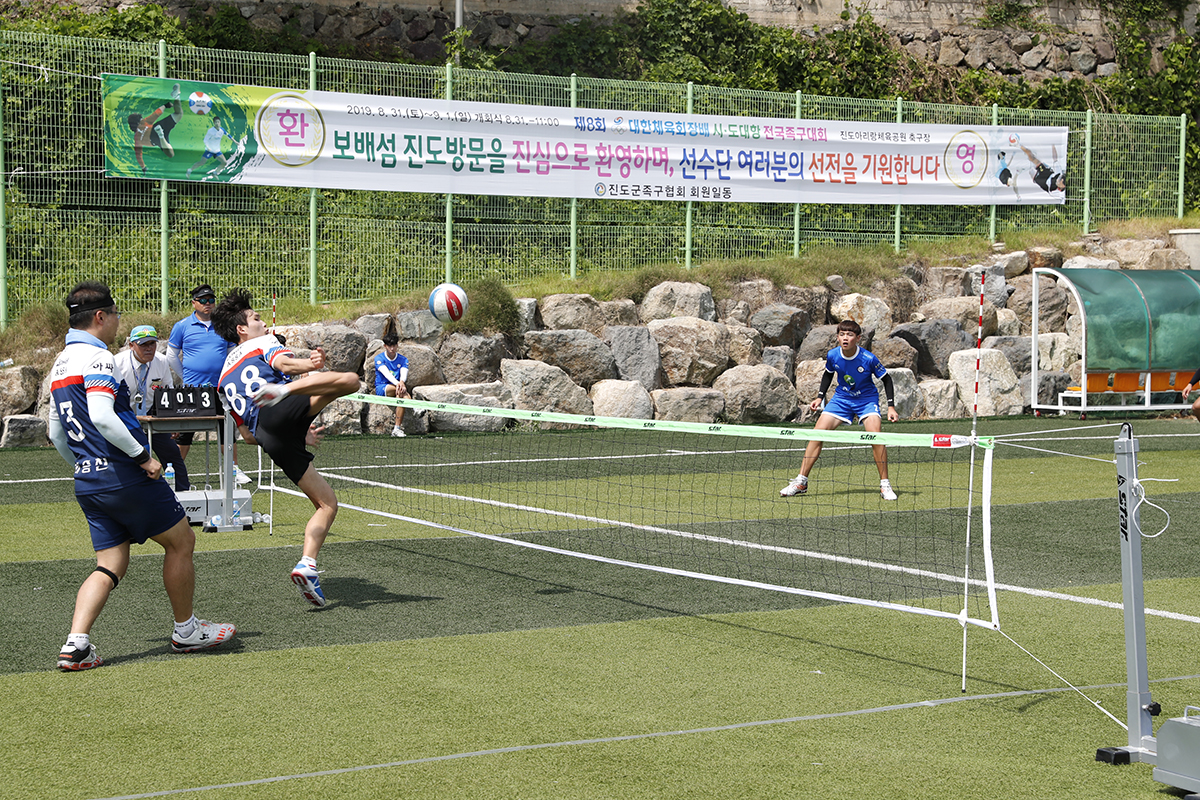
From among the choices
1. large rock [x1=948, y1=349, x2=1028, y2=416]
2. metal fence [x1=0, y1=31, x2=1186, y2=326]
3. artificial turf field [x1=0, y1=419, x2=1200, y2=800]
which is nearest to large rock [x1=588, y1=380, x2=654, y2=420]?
metal fence [x1=0, y1=31, x2=1186, y2=326]

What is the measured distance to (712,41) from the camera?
27.5 meters

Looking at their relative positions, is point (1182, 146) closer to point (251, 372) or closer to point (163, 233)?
point (163, 233)

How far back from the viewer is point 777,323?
22.5m

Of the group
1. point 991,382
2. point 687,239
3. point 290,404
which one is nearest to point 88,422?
point 290,404

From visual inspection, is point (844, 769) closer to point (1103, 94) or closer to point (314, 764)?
point (314, 764)

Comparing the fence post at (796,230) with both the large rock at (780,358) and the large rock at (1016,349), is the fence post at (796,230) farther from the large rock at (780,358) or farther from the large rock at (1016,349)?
the large rock at (1016,349)

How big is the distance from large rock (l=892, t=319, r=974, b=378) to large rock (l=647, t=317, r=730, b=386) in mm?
3944

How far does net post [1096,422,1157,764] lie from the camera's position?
4.80 meters

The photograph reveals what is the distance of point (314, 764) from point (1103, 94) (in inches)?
1141

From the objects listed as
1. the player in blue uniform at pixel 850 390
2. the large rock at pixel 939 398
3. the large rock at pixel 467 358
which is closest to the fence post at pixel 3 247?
the large rock at pixel 467 358

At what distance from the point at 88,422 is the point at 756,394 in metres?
15.4

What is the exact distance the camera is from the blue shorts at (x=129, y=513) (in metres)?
6.26

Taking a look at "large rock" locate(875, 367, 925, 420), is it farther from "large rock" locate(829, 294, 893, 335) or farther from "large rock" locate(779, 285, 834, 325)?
"large rock" locate(779, 285, 834, 325)

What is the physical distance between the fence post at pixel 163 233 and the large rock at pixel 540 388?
5.28m
